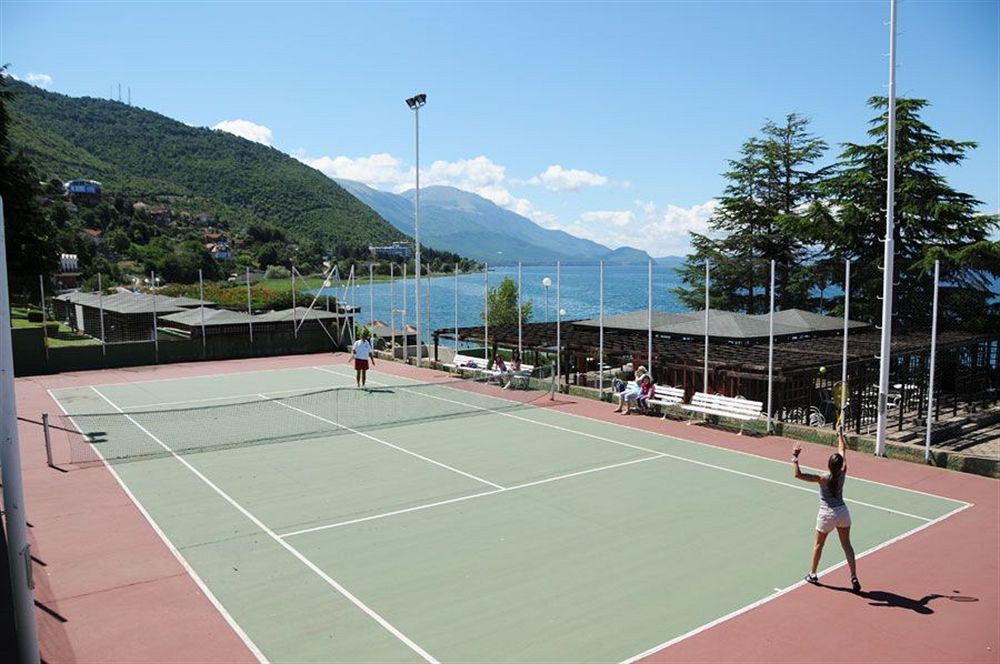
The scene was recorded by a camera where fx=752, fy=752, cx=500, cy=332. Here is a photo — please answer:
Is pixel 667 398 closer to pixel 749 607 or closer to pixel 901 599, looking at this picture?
pixel 901 599

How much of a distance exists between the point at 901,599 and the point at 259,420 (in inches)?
587

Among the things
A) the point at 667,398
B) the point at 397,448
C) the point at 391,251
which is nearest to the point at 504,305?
the point at 667,398

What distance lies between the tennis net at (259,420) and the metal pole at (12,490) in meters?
9.73

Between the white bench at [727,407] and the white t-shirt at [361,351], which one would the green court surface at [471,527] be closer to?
the white bench at [727,407]

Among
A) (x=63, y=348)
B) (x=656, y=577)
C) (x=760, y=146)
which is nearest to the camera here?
(x=656, y=577)

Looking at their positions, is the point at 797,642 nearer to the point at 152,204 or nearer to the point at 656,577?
the point at 656,577

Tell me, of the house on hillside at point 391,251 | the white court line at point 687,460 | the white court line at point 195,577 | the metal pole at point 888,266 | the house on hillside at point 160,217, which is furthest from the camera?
the house on hillside at point 391,251

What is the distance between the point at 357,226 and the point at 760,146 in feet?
431

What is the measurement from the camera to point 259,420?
1895cm

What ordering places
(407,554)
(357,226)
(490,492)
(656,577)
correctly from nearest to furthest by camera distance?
(656,577), (407,554), (490,492), (357,226)

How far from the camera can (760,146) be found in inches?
1724

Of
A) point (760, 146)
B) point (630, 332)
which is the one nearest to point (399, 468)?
point (630, 332)

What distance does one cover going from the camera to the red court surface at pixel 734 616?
7348 mm

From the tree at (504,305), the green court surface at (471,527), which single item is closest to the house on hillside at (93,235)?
the tree at (504,305)
